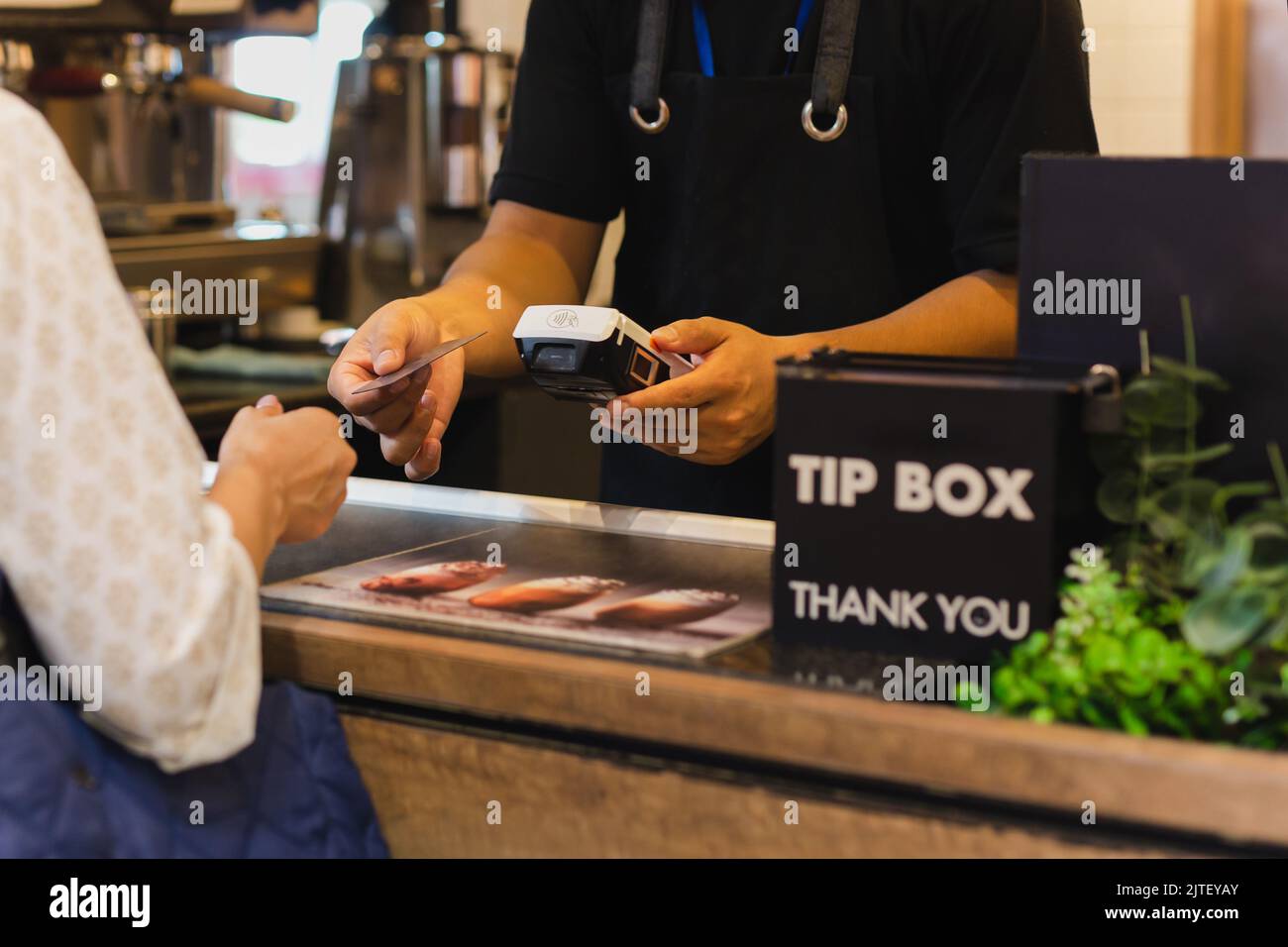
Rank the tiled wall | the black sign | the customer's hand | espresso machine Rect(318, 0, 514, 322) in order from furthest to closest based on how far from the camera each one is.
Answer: the tiled wall → espresso machine Rect(318, 0, 514, 322) → the customer's hand → the black sign

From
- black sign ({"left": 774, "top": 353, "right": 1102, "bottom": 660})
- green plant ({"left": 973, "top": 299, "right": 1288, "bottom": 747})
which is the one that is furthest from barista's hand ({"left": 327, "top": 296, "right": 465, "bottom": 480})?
green plant ({"left": 973, "top": 299, "right": 1288, "bottom": 747})

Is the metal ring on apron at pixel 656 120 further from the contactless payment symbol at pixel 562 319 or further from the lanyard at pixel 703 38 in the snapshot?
the contactless payment symbol at pixel 562 319

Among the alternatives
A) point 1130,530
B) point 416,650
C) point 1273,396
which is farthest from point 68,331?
point 1273,396

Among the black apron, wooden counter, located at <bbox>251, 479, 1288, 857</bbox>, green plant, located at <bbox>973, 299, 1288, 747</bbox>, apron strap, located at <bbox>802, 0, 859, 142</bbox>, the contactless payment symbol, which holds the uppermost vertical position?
apron strap, located at <bbox>802, 0, 859, 142</bbox>

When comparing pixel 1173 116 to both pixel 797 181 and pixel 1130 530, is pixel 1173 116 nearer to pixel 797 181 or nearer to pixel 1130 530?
pixel 797 181

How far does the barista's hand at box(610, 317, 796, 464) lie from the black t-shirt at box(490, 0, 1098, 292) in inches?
13.8

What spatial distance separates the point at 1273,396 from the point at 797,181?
0.87 metres

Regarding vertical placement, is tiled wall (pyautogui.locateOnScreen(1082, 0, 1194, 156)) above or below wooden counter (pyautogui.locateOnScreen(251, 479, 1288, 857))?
above

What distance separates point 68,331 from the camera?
1014 mm

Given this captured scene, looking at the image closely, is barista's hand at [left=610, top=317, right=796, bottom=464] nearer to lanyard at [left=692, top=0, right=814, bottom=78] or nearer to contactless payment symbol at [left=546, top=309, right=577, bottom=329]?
contactless payment symbol at [left=546, top=309, right=577, bottom=329]

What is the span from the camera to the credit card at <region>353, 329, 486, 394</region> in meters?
1.49

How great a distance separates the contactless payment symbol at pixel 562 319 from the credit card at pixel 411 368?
0.27ft

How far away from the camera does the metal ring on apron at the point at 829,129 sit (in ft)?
6.29
